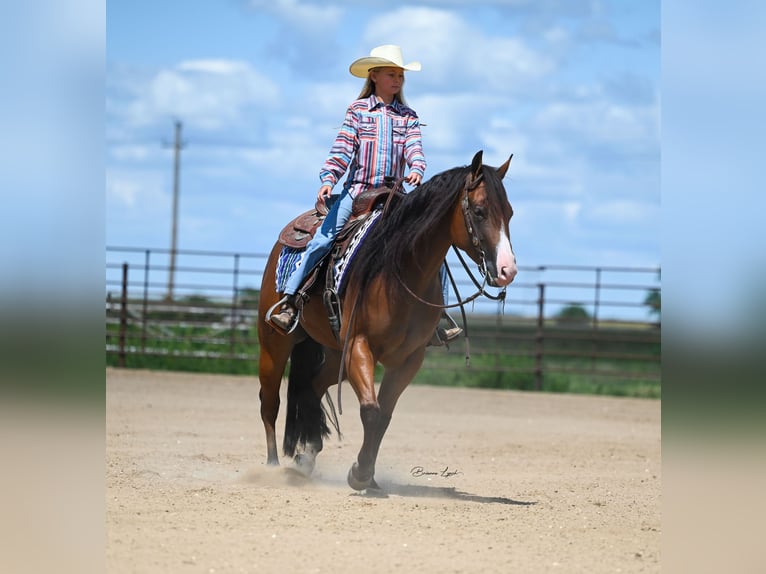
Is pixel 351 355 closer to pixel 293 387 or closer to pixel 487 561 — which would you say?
pixel 293 387

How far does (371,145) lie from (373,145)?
0.04 ft

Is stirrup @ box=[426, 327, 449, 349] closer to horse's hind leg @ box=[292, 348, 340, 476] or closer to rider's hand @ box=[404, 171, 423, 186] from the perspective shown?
horse's hind leg @ box=[292, 348, 340, 476]

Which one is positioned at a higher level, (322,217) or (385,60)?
(385,60)

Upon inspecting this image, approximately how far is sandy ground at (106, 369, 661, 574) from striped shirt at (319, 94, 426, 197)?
201 centimetres

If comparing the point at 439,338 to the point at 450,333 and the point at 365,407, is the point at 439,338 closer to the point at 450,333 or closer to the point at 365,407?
the point at 450,333

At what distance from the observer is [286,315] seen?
6477mm

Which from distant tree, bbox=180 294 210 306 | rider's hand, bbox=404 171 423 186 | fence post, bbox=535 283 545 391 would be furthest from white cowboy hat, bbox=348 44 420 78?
distant tree, bbox=180 294 210 306

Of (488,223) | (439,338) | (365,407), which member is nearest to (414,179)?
(488,223)

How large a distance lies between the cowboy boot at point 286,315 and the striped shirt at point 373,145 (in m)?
0.83

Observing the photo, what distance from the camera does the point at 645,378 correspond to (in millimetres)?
16484

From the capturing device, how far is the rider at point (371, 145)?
6133 millimetres

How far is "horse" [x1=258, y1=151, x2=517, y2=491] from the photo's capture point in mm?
5234

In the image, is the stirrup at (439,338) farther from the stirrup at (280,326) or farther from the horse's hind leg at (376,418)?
the stirrup at (280,326)
